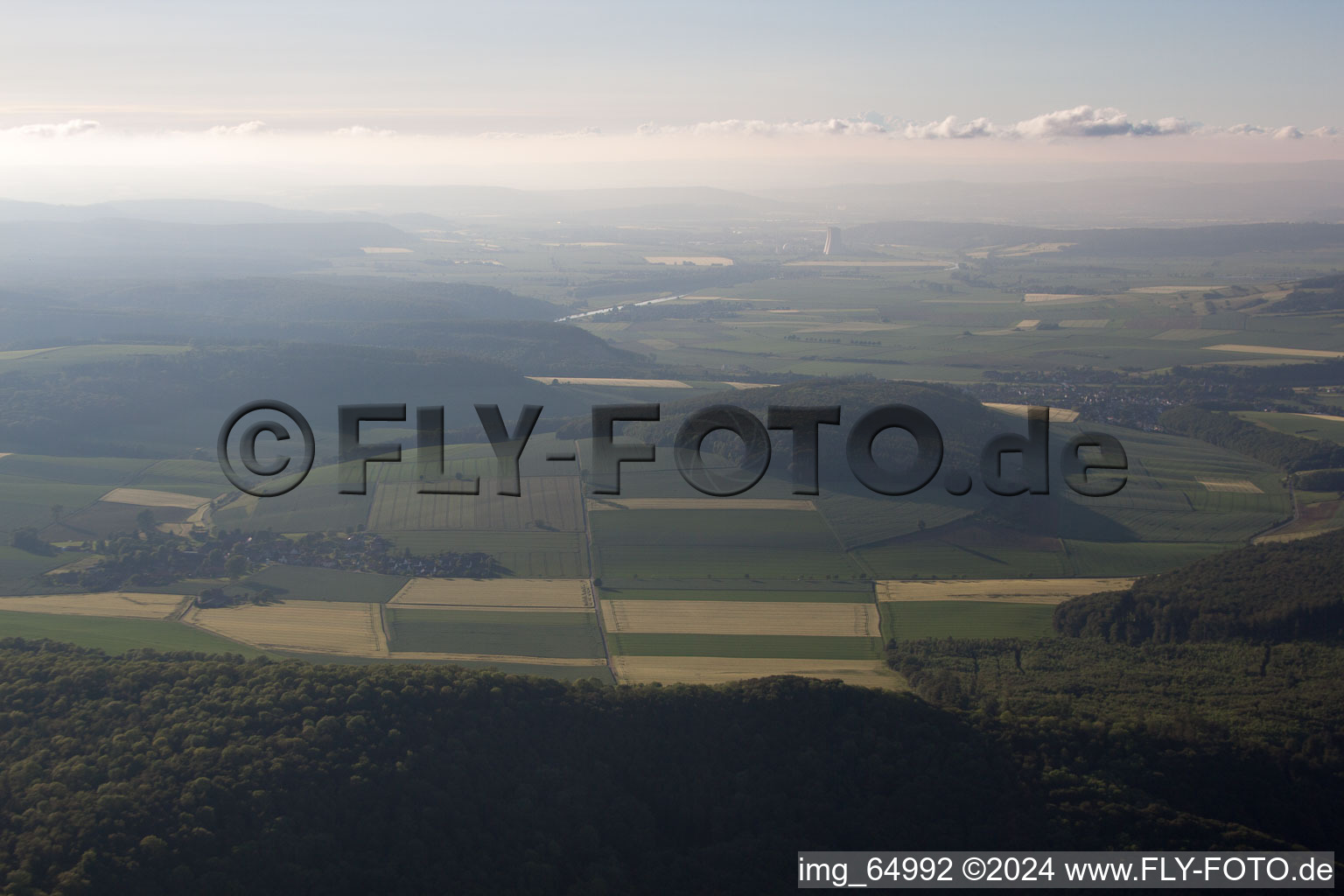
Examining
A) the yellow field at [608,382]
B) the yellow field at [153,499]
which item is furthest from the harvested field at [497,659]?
the yellow field at [608,382]

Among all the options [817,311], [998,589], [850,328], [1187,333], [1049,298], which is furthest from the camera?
[1049,298]

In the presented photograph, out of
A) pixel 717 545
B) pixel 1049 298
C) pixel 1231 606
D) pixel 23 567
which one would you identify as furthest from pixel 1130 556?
pixel 1049 298

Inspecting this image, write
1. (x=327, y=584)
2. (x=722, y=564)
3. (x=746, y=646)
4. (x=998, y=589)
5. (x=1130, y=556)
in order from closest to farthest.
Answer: (x=746, y=646) < (x=998, y=589) < (x=327, y=584) < (x=722, y=564) < (x=1130, y=556)

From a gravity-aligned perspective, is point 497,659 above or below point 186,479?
below

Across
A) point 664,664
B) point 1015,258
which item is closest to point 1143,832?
point 664,664

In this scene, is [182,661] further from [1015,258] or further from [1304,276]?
[1015,258]

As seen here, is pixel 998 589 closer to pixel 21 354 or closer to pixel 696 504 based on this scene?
pixel 696 504

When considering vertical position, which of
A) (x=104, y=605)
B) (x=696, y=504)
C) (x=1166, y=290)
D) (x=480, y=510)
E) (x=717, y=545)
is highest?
(x=1166, y=290)

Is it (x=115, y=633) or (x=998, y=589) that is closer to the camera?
(x=115, y=633)
